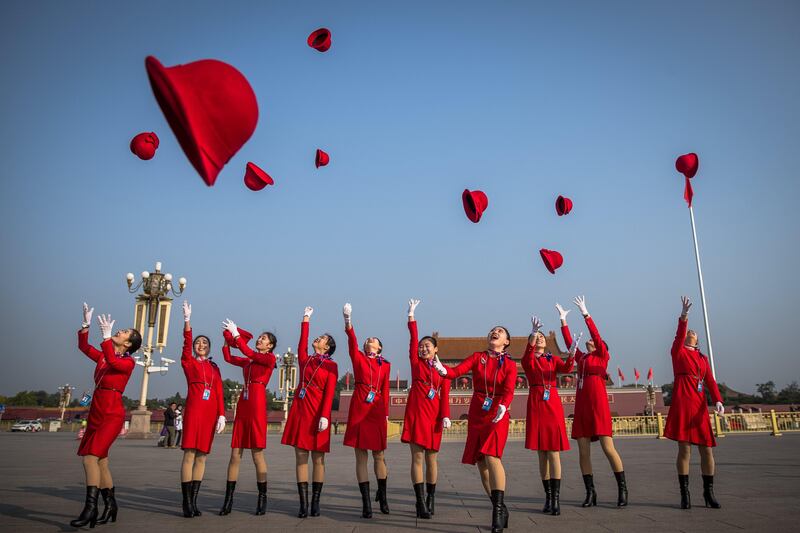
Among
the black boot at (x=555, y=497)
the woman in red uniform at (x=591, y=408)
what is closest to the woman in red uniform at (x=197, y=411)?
the black boot at (x=555, y=497)

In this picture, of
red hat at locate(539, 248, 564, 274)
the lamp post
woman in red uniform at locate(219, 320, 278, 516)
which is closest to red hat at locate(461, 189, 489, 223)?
red hat at locate(539, 248, 564, 274)

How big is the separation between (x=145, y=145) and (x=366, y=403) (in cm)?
531

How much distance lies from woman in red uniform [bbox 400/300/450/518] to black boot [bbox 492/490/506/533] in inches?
43.0

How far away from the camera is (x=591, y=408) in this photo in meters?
6.41

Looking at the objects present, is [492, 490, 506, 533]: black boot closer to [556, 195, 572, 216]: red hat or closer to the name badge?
the name badge

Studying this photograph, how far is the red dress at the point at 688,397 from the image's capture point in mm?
6098

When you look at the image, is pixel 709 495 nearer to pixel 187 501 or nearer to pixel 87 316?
pixel 187 501

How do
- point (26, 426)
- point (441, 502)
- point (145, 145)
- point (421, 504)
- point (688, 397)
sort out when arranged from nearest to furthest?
point (421, 504)
point (688, 397)
point (441, 502)
point (145, 145)
point (26, 426)

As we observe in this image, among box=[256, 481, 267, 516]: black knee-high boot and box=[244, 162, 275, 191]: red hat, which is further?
box=[244, 162, 275, 191]: red hat

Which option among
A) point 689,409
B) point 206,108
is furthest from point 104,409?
point 689,409

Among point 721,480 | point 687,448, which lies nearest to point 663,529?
point 687,448

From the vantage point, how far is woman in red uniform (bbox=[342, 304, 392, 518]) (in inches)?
237

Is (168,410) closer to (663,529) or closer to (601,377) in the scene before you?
(601,377)

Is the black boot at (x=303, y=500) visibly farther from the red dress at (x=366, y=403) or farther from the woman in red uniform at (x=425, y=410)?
the woman in red uniform at (x=425, y=410)
